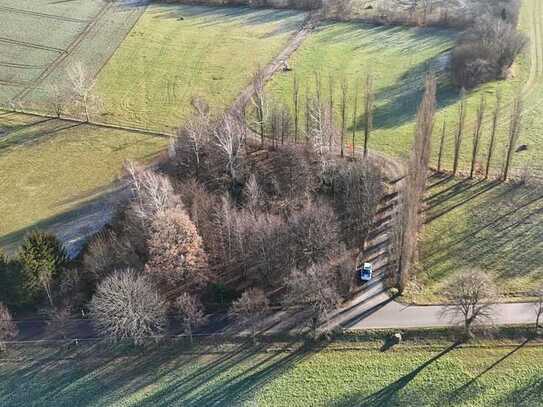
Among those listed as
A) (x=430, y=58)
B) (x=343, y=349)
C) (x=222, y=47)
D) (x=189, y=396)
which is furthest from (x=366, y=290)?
(x=222, y=47)

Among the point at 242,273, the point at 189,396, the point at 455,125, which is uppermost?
the point at 455,125

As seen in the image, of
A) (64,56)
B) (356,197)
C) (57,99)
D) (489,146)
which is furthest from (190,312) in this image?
(64,56)

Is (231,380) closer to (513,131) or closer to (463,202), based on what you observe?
(463,202)

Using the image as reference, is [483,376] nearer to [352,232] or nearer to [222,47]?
[352,232]

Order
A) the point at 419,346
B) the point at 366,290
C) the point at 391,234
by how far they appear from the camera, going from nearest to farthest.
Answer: the point at 419,346
the point at 366,290
the point at 391,234

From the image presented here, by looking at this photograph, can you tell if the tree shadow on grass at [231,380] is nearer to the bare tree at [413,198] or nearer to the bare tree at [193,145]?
the bare tree at [413,198]

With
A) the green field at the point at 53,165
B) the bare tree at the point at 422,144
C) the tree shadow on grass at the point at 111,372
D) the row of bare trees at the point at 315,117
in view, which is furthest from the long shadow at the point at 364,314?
the green field at the point at 53,165
